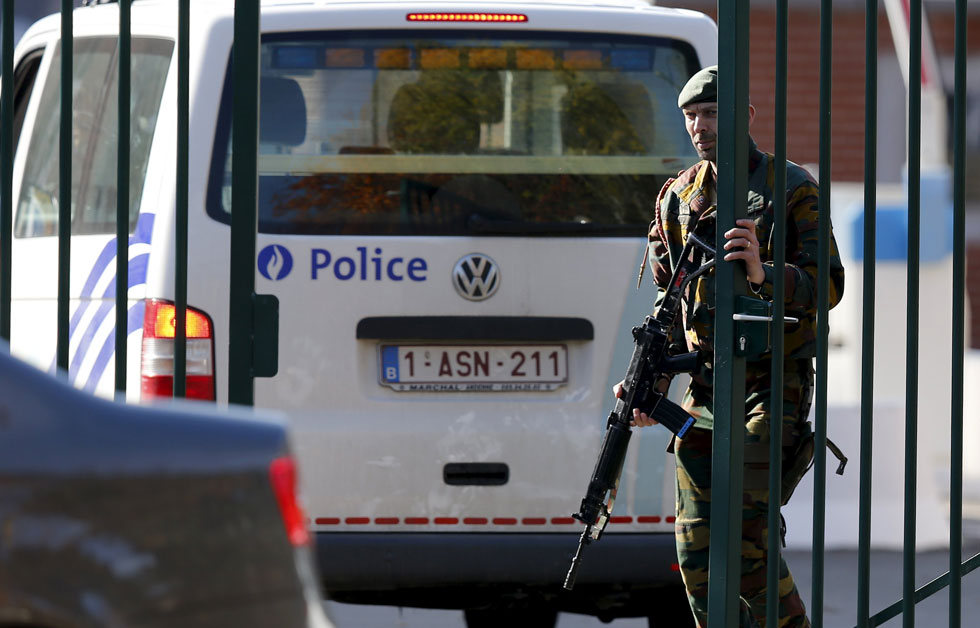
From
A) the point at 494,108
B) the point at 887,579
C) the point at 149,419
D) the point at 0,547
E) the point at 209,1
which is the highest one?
the point at 209,1

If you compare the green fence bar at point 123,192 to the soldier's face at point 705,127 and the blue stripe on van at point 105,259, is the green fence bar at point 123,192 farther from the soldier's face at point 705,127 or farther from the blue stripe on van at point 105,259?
the soldier's face at point 705,127

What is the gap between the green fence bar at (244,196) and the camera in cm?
382

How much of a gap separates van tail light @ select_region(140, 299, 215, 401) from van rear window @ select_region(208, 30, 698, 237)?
36 cm

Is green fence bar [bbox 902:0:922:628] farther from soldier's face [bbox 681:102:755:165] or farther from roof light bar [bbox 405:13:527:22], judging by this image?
roof light bar [bbox 405:13:527:22]

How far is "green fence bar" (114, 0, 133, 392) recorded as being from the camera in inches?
147

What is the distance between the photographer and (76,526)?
2.43 metres

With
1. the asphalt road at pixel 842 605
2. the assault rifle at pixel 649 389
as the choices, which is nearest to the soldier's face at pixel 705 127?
the assault rifle at pixel 649 389

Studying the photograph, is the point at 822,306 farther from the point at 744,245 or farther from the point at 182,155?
the point at 182,155

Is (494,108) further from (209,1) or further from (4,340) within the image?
(4,340)

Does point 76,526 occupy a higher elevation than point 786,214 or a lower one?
lower

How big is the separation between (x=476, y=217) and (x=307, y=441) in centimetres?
83

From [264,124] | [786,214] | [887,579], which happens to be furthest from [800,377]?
[887,579]

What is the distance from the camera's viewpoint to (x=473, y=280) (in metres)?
4.82

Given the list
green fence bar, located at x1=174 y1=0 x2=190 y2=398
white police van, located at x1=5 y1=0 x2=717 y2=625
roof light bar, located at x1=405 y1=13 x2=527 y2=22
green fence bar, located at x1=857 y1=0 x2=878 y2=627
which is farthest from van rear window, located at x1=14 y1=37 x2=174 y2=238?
green fence bar, located at x1=857 y1=0 x2=878 y2=627
